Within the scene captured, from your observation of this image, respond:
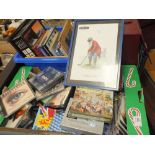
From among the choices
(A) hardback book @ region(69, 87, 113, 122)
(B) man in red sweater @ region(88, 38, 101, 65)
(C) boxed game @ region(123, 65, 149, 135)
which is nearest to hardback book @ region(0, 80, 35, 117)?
(A) hardback book @ region(69, 87, 113, 122)

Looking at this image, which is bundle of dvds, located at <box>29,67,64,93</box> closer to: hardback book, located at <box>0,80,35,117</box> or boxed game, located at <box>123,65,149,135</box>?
hardback book, located at <box>0,80,35,117</box>

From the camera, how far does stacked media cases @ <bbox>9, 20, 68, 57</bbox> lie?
1271 millimetres

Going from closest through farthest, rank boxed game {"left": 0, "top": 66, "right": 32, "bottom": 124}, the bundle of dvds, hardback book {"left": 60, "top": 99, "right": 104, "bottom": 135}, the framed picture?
1. hardback book {"left": 60, "top": 99, "right": 104, "bottom": 135}
2. the framed picture
3. the bundle of dvds
4. boxed game {"left": 0, "top": 66, "right": 32, "bottom": 124}

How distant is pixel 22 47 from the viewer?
1.30 m

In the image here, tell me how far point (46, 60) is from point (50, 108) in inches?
12.0

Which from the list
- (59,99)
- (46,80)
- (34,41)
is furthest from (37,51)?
(59,99)

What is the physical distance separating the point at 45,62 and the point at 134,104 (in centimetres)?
58

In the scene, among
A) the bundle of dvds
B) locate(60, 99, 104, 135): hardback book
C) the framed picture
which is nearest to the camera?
locate(60, 99, 104, 135): hardback book

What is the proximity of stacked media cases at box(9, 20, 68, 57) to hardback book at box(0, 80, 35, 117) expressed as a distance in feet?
0.64

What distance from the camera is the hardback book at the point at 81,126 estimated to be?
1000 mm

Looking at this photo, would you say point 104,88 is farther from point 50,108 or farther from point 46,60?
point 46,60

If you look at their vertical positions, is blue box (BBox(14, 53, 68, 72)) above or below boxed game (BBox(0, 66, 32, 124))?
above

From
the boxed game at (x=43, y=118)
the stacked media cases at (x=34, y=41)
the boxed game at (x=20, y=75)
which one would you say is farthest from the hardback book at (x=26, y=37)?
the boxed game at (x=43, y=118)
